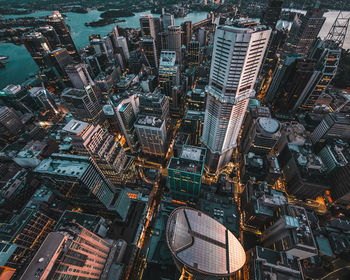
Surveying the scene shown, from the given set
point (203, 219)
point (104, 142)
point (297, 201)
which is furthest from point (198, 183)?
point (297, 201)

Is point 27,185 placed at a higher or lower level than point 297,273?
lower

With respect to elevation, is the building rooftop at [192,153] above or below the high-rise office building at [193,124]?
below

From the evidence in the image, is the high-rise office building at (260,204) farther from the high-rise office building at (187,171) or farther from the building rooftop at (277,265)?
the high-rise office building at (187,171)

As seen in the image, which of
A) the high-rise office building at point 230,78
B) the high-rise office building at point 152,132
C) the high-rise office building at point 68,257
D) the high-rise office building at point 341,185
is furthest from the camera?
the high-rise office building at point 152,132

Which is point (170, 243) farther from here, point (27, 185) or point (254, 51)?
point (27, 185)

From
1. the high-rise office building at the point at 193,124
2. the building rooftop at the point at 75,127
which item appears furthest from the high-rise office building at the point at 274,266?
the building rooftop at the point at 75,127

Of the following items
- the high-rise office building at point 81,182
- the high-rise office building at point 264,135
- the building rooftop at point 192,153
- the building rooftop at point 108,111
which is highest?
the high-rise office building at point 264,135

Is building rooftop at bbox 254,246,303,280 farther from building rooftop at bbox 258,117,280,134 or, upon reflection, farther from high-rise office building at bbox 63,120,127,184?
high-rise office building at bbox 63,120,127,184
